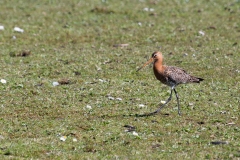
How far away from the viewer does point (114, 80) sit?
19.9 metres

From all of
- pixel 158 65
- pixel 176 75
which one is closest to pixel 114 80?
pixel 158 65

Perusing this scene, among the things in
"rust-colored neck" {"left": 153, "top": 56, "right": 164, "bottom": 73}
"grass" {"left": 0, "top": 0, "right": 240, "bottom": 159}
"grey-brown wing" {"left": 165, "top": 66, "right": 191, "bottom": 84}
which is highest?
"rust-colored neck" {"left": 153, "top": 56, "right": 164, "bottom": 73}

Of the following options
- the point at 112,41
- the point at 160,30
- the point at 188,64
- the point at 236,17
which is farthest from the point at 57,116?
the point at 236,17

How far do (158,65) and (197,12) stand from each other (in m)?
14.4

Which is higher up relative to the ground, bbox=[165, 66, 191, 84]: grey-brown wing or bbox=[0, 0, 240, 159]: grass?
bbox=[165, 66, 191, 84]: grey-brown wing

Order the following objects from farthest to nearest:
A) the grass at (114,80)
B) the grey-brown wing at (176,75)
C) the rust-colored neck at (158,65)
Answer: the rust-colored neck at (158,65)
the grey-brown wing at (176,75)
the grass at (114,80)

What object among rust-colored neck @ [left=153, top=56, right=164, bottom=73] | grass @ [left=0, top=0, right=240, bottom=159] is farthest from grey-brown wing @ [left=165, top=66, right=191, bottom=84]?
grass @ [left=0, top=0, right=240, bottom=159]

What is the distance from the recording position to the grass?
45.0 ft

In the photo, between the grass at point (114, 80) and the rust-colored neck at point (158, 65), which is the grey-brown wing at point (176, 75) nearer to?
the rust-colored neck at point (158, 65)

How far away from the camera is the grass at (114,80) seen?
13.7 meters

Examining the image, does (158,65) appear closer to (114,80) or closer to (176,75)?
(176,75)

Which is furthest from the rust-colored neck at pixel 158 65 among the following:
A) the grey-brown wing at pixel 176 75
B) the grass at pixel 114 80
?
the grass at pixel 114 80

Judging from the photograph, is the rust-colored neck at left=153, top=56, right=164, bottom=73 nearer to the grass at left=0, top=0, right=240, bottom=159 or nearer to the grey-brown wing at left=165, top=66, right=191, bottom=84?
the grey-brown wing at left=165, top=66, right=191, bottom=84

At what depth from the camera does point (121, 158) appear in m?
12.8
